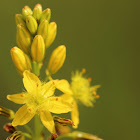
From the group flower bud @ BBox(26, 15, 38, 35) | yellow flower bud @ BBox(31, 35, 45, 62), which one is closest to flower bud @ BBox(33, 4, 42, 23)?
flower bud @ BBox(26, 15, 38, 35)

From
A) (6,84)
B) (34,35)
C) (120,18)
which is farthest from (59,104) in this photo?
(120,18)

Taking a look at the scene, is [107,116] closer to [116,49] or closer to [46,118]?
[116,49]

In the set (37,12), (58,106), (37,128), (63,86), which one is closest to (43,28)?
(37,12)

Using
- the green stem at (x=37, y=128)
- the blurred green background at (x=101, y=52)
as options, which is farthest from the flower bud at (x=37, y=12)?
the blurred green background at (x=101, y=52)

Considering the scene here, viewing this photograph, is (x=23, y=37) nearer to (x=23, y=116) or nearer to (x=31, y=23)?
(x=31, y=23)

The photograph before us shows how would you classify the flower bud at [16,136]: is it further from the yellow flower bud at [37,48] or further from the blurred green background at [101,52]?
the blurred green background at [101,52]

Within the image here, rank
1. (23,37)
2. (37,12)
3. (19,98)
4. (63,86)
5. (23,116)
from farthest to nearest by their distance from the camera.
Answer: (63,86), (37,12), (23,37), (19,98), (23,116)
